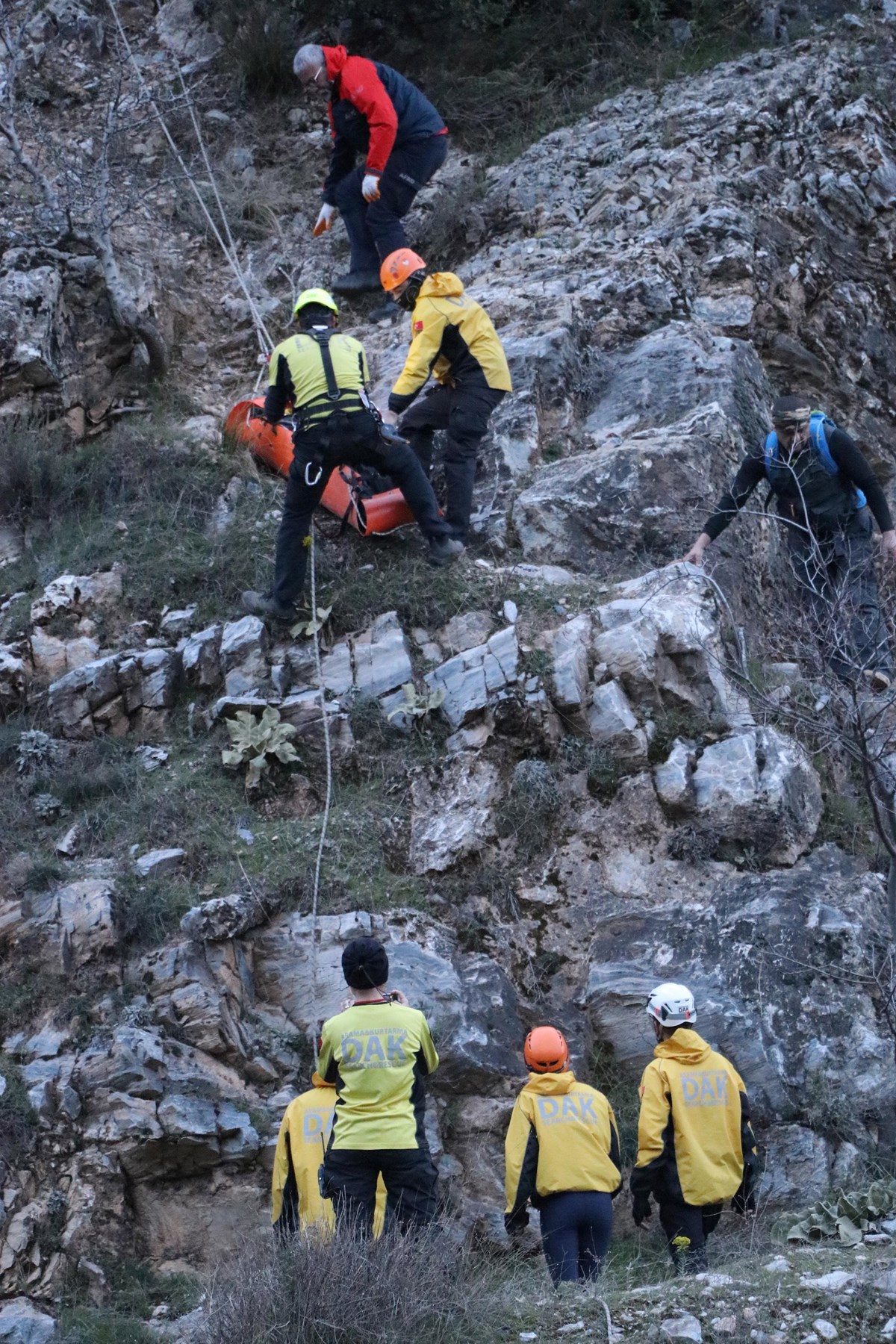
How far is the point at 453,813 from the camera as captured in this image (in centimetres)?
695

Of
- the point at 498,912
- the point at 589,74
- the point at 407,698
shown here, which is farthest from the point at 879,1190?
the point at 589,74

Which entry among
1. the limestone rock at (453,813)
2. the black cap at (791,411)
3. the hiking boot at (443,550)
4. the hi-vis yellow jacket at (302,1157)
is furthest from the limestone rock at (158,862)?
the black cap at (791,411)

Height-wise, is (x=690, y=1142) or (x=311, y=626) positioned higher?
(x=311, y=626)

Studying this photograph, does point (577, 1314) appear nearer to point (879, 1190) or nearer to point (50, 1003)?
point (879, 1190)

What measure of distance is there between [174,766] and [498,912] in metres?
2.00

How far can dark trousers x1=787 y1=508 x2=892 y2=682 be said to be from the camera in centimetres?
639

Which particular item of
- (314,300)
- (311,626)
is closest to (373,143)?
(314,300)

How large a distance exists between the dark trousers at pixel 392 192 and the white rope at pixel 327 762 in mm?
2943

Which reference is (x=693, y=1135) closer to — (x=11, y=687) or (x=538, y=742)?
(x=538, y=742)

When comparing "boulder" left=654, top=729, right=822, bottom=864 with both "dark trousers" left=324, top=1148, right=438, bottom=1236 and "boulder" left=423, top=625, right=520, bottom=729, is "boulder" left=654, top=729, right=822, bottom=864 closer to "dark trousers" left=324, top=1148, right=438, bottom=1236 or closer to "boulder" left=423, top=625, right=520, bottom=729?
"boulder" left=423, top=625, right=520, bottom=729

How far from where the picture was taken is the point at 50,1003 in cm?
609

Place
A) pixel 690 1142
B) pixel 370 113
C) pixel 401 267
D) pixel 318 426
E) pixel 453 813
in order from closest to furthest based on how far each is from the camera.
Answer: pixel 690 1142 → pixel 453 813 → pixel 318 426 → pixel 401 267 → pixel 370 113

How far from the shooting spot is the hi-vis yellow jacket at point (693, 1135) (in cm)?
524

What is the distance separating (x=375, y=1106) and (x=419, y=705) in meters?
2.83
